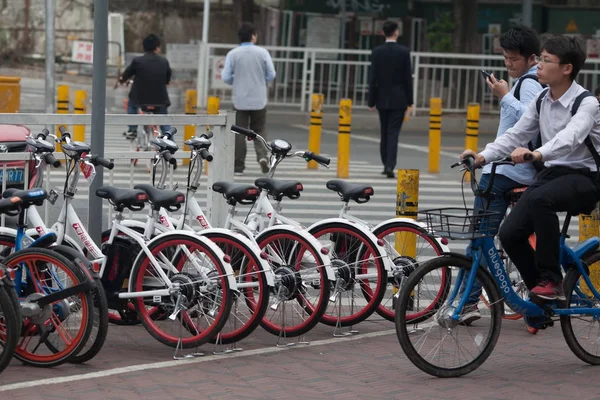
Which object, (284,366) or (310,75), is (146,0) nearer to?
(310,75)

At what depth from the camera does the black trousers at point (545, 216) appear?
658cm

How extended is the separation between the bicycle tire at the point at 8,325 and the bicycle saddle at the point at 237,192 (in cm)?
179

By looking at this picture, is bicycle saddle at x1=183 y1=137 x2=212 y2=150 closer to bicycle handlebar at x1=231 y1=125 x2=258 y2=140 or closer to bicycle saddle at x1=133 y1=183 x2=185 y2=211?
bicycle handlebar at x1=231 y1=125 x2=258 y2=140

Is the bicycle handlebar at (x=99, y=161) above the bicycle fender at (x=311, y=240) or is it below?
above

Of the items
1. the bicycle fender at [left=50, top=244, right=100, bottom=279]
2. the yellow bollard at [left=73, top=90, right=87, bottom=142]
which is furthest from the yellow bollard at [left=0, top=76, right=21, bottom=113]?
the bicycle fender at [left=50, top=244, right=100, bottom=279]

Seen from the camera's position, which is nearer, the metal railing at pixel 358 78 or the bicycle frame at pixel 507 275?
the bicycle frame at pixel 507 275

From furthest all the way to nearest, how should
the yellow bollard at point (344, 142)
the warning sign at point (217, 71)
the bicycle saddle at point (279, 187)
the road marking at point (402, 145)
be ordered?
the warning sign at point (217, 71) → the road marking at point (402, 145) → the yellow bollard at point (344, 142) → the bicycle saddle at point (279, 187)

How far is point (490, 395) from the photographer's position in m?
6.27

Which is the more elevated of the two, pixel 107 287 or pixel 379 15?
pixel 379 15

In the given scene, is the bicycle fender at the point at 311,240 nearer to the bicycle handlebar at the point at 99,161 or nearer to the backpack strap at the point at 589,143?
the bicycle handlebar at the point at 99,161

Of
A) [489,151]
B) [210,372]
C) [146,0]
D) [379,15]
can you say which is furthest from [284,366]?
[146,0]

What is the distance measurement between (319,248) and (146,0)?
35466 mm

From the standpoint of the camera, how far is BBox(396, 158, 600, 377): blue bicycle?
644 centimetres

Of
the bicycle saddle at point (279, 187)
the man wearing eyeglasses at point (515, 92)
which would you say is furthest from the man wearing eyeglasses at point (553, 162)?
the bicycle saddle at point (279, 187)
